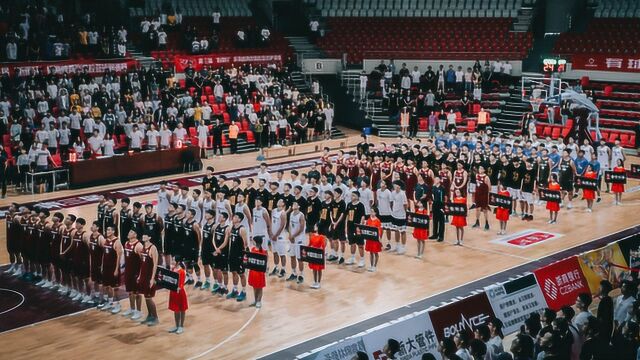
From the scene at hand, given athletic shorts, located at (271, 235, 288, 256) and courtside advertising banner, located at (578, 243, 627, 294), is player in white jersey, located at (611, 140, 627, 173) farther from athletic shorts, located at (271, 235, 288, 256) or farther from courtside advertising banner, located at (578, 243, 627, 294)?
athletic shorts, located at (271, 235, 288, 256)

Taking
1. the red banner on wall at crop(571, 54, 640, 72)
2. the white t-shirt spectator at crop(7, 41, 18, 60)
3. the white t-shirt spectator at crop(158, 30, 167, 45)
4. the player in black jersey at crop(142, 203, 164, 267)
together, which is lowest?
the player in black jersey at crop(142, 203, 164, 267)

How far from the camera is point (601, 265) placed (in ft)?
53.1

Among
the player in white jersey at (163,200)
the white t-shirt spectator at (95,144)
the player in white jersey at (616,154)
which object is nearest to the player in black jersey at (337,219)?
the player in white jersey at (163,200)

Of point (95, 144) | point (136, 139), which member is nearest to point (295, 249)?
point (95, 144)

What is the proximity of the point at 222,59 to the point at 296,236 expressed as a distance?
2503 cm

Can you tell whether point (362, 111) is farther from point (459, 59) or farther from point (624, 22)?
point (624, 22)

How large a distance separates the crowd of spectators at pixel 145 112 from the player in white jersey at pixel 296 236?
13.6 metres

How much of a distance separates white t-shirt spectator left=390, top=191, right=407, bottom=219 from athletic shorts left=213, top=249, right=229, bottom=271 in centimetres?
513

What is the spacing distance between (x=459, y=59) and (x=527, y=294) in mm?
31074

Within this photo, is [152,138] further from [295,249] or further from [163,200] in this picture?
[295,249]

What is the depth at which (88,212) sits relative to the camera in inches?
986

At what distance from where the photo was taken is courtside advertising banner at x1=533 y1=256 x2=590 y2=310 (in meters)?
15.0

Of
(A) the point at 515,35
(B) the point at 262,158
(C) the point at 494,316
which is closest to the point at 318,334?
(C) the point at 494,316

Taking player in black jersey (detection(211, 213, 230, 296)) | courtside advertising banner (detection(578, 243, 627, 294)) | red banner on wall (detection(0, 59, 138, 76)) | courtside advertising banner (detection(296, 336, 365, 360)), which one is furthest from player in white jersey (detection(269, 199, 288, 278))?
red banner on wall (detection(0, 59, 138, 76))
